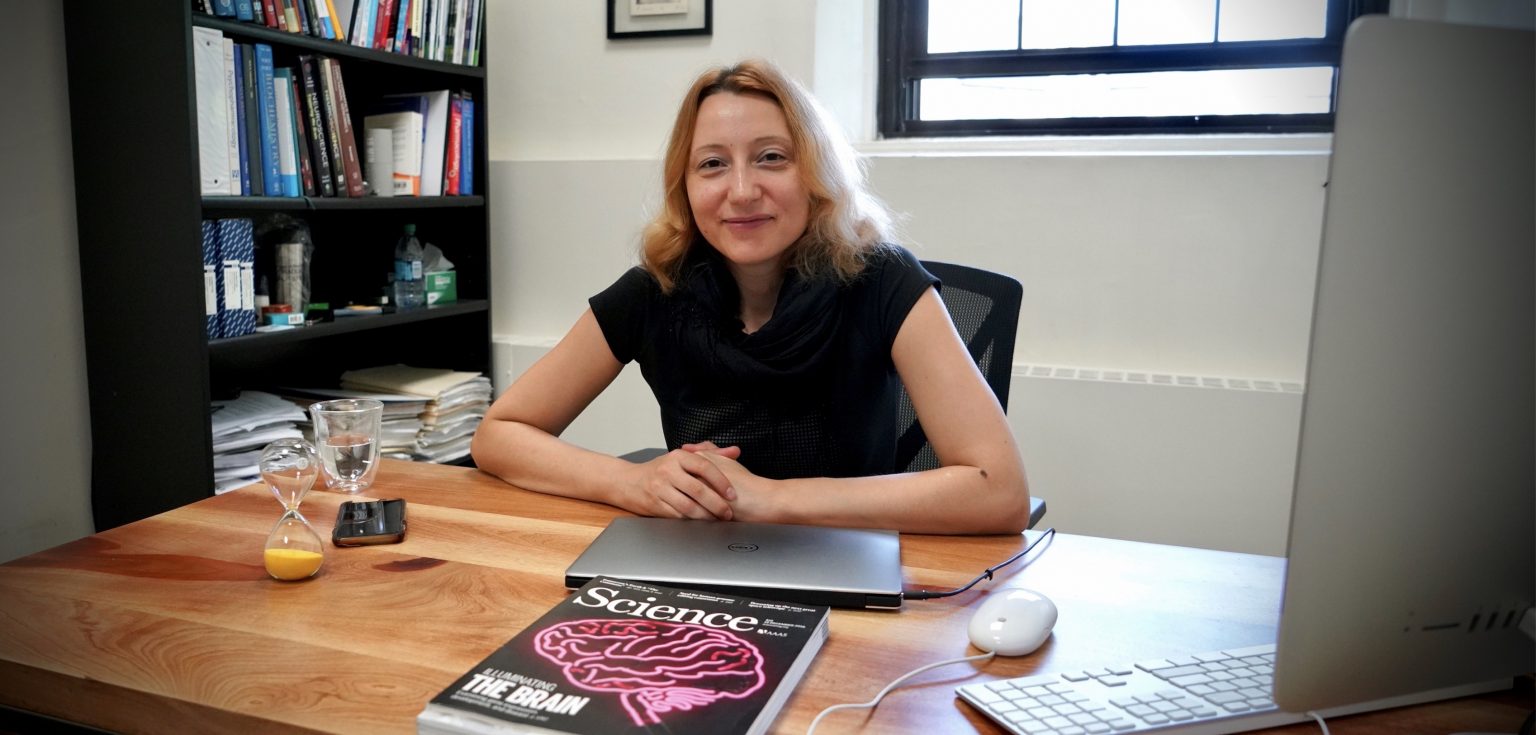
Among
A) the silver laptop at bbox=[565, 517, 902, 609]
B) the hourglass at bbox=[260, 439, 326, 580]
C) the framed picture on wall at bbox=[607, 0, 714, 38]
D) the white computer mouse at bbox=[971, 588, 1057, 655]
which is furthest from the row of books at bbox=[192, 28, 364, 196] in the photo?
the white computer mouse at bbox=[971, 588, 1057, 655]

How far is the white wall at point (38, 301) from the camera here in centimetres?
207

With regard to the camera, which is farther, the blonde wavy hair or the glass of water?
the blonde wavy hair

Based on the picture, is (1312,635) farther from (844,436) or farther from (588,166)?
(588,166)

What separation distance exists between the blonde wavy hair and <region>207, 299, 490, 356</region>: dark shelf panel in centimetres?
107

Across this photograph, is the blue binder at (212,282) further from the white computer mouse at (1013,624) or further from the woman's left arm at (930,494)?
the white computer mouse at (1013,624)

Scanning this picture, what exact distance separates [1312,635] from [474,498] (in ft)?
3.21

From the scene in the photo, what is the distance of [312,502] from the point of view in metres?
1.28

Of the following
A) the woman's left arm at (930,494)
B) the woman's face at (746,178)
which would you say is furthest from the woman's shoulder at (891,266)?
the woman's left arm at (930,494)

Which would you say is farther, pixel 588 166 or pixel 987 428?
pixel 588 166

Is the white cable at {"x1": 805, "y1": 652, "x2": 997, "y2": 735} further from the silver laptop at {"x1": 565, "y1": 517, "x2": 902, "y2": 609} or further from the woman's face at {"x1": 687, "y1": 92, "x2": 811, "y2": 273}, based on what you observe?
the woman's face at {"x1": 687, "y1": 92, "x2": 811, "y2": 273}

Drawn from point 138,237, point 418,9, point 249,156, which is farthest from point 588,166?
point 138,237

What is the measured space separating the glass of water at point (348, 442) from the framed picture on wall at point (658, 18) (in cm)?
169

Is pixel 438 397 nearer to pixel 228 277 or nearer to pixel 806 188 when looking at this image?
pixel 228 277

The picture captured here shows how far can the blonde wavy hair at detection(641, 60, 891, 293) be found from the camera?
1.52 metres
